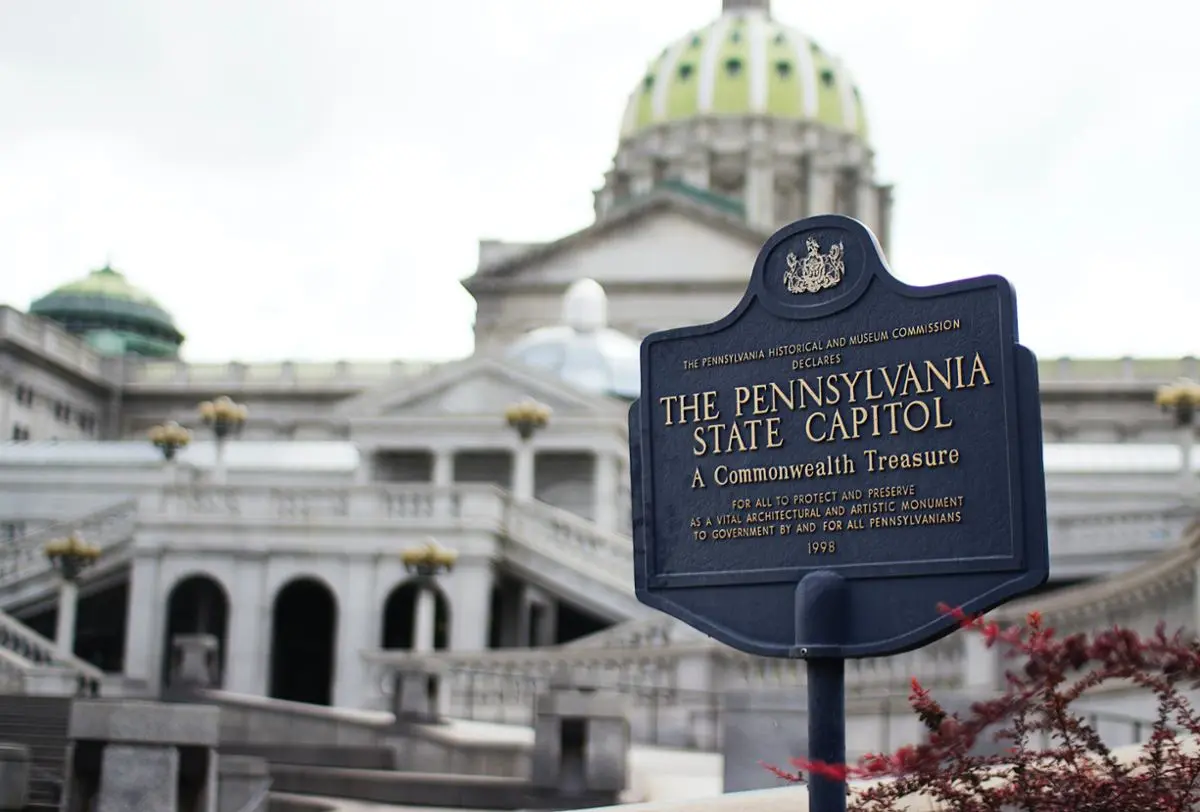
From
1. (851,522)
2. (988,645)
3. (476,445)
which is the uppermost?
(476,445)

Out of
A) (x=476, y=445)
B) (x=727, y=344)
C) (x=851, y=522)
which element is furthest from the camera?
(x=476, y=445)

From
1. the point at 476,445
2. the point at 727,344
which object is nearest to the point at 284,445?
the point at 476,445

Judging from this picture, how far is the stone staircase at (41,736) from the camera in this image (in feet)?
74.9

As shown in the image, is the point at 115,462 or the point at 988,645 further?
the point at 115,462

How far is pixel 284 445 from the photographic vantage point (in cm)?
7275

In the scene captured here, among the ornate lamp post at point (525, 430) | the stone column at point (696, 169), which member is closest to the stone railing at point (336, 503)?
the ornate lamp post at point (525, 430)

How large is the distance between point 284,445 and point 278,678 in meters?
20.8

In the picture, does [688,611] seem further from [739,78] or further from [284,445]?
[739,78]

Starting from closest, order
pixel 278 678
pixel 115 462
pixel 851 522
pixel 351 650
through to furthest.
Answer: pixel 851 522, pixel 351 650, pixel 278 678, pixel 115 462

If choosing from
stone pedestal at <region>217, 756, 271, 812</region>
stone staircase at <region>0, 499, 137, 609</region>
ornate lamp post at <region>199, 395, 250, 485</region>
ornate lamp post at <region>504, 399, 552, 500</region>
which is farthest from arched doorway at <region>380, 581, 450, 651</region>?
stone pedestal at <region>217, 756, 271, 812</region>

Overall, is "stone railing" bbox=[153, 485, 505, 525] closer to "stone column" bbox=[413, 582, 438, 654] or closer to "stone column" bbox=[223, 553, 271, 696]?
"stone column" bbox=[223, 553, 271, 696]

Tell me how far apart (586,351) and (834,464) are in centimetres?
5792

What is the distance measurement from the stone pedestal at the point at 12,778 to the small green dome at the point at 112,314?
325 ft

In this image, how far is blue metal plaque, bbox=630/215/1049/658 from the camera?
981 centimetres
